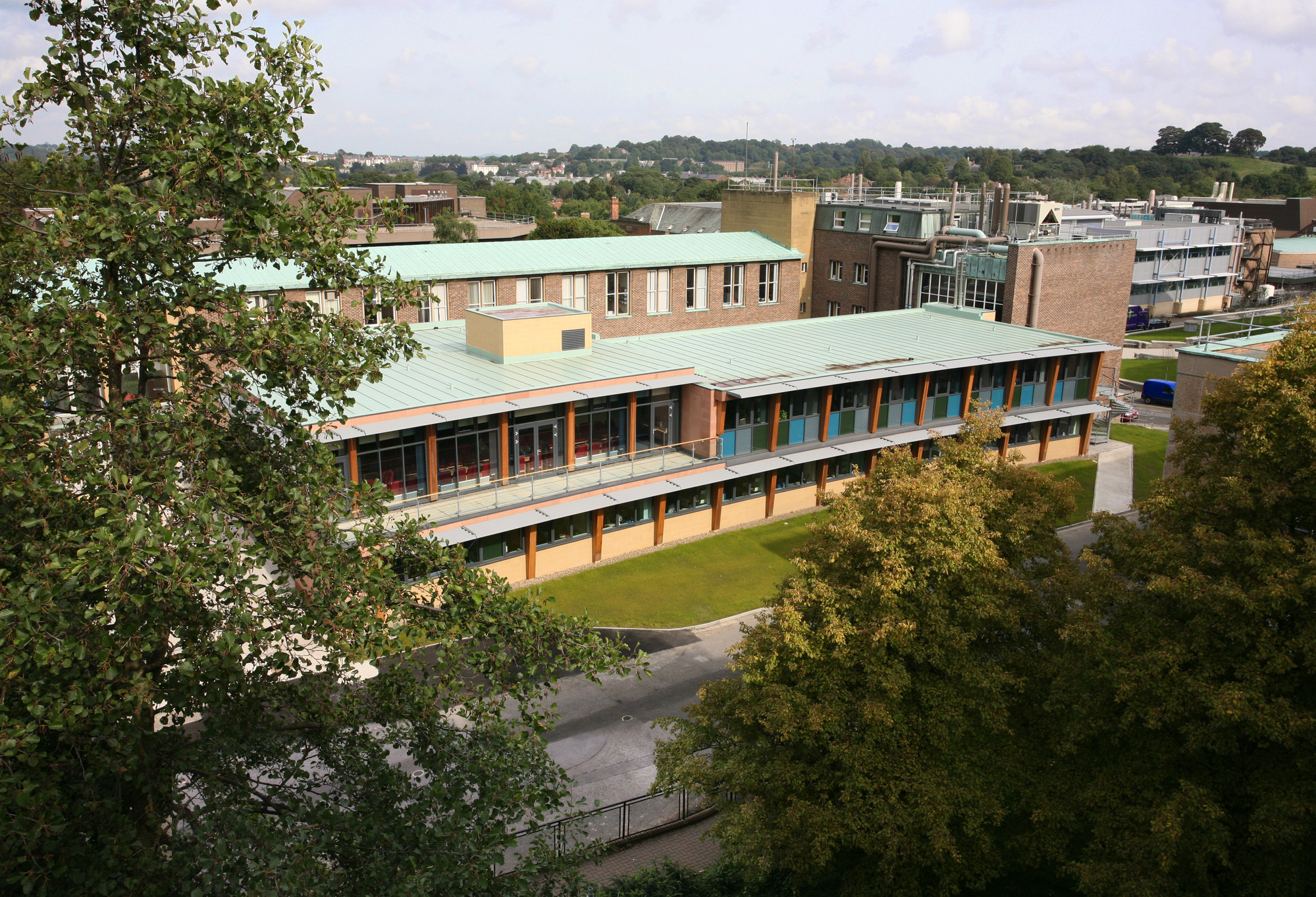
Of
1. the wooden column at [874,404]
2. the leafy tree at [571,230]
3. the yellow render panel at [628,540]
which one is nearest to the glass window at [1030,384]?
the wooden column at [874,404]

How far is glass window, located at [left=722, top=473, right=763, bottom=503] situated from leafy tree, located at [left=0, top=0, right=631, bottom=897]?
76.7ft

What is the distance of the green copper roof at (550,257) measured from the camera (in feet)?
120

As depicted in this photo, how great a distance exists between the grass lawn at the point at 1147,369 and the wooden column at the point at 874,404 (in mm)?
28377

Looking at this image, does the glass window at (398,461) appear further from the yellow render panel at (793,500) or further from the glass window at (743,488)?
the yellow render panel at (793,500)

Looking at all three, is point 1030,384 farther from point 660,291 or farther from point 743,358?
point 660,291

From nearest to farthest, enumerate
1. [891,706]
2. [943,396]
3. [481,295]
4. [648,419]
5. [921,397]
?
[891,706]
[648,419]
[921,397]
[943,396]
[481,295]

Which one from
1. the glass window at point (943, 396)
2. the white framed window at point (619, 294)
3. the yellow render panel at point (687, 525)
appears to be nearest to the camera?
the yellow render panel at point (687, 525)

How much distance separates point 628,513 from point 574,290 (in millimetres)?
13992

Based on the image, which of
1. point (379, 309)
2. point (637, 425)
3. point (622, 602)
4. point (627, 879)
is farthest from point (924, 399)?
point (379, 309)

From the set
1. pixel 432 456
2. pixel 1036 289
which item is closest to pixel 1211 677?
pixel 432 456

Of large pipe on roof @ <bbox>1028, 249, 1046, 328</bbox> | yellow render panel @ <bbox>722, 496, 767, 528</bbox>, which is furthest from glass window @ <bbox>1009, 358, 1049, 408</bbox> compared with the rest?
yellow render panel @ <bbox>722, 496, 767, 528</bbox>

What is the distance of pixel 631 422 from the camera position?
3116 cm

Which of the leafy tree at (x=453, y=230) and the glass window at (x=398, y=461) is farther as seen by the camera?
the leafy tree at (x=453, y=230)

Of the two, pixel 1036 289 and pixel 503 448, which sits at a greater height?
pixel 1036 289
